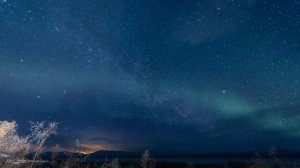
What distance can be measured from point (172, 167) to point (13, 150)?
6299 cm

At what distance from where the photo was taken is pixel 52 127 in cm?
1401

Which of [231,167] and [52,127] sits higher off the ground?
[52,127]

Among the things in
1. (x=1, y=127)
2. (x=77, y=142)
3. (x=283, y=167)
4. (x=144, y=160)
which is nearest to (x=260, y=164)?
(x=283, y=167)

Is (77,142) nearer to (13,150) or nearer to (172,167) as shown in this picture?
(13,150)

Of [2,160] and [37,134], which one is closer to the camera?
[37,134]

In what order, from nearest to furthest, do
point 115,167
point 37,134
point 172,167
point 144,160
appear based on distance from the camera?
point 37,134 → point 115,167 → point 144,160 → point 172,167

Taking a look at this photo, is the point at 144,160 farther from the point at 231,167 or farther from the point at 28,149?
the point at 231,167

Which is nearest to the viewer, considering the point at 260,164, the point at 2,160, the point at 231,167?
the point at 2,160

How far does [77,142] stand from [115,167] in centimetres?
647

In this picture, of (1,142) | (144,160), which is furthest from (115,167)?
(1,142)

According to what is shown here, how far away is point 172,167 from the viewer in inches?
2854

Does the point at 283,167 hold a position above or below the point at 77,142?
below

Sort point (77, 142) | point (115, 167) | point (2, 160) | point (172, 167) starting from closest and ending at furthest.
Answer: point (2, 160) → point (77, 142) → point (115, 167) → point (172, 167)

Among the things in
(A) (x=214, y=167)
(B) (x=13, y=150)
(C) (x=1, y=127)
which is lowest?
(A) (x=214, y=167)
